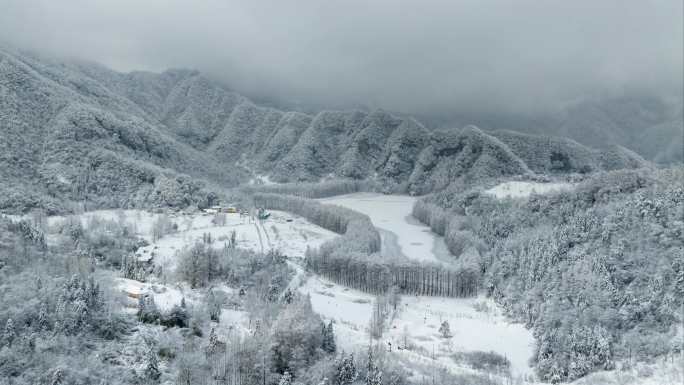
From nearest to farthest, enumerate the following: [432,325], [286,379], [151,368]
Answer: [151,368] < [286,379] < [432,325]

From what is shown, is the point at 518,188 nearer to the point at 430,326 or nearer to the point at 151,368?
the point at 430,326

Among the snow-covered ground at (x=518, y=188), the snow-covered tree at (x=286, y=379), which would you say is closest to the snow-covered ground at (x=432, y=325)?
the snow-covered tree at (x=286, y=379)

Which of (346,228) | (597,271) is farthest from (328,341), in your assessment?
(346,228)

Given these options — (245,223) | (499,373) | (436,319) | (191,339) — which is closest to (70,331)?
(191,339)

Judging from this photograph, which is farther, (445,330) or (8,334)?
(445,330)

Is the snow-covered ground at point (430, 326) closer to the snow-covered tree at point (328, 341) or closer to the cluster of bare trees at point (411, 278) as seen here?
the cluster of bare trees at point (411, 278)

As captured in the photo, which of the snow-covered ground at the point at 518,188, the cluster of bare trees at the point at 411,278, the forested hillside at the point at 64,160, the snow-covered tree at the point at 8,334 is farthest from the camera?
the snow-covered ground at the point at 518,188

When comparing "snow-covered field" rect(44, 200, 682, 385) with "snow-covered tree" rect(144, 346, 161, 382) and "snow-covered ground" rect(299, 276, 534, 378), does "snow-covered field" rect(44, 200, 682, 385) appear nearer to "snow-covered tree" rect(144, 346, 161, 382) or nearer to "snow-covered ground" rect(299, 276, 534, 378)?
"snow-covered ground" rect(299, 276, 534, 378)
